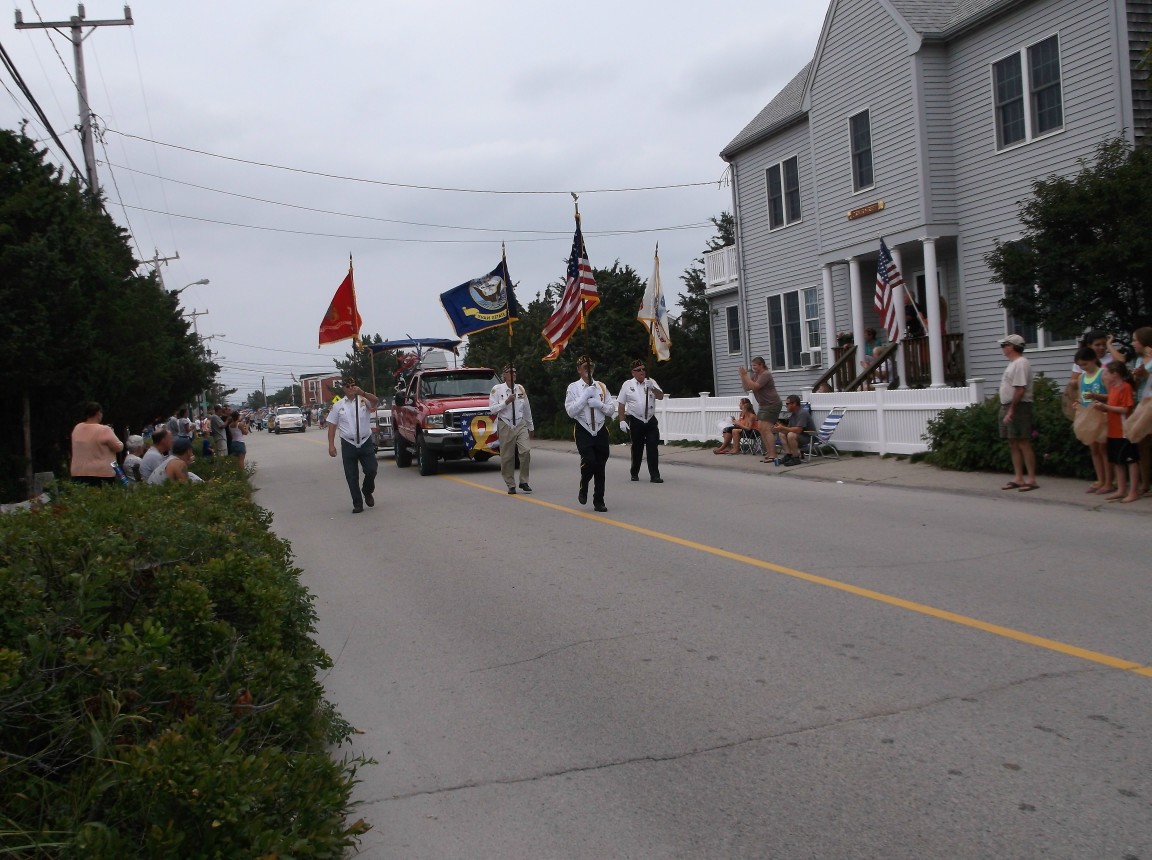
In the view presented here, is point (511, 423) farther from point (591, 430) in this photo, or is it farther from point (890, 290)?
point (890, 290)

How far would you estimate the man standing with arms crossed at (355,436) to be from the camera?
14.9 meters

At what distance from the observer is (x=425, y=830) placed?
4.12 metres

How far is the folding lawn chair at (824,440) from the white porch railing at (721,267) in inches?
476

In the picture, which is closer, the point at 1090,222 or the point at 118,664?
the point at 118,664

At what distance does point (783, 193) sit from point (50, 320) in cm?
1783

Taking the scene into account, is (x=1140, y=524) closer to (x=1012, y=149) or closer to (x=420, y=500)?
(x=420, y=500)

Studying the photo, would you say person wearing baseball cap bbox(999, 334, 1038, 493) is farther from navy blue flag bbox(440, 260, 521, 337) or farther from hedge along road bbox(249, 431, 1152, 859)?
navy blue flag bbox(440, 260, 521, 337)

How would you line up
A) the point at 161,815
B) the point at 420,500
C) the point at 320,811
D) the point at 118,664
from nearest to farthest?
the point at 161,815
the point at 320,811
the point at 118,664
the point at 420,500

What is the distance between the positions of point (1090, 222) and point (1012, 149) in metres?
6.65

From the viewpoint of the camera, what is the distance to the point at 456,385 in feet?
71.2

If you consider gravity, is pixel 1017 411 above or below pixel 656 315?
below

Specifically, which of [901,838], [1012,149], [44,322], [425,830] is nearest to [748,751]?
[901,838]

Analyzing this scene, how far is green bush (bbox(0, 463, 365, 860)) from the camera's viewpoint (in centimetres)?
321

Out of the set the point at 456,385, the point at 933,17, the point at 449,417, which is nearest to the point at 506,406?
the point at 449,417
